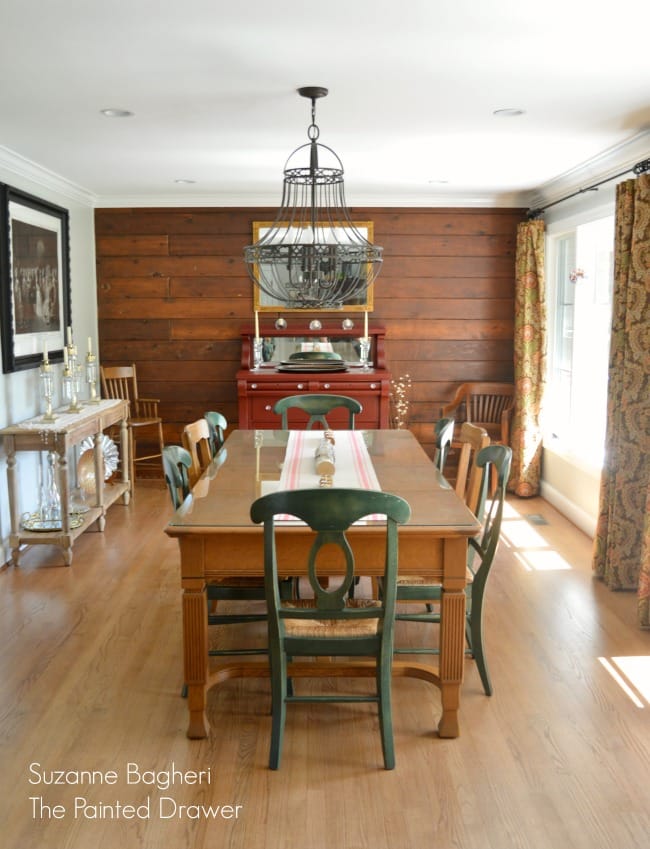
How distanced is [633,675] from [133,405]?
14.7 ft

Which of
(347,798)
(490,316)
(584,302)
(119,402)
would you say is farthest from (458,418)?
(347,798)

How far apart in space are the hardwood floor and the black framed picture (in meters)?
1.59

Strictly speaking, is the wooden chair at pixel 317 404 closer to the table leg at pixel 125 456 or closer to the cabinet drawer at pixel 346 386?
the cabinet drawer at pixel 346 386

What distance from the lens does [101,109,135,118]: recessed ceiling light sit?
3.56 metres

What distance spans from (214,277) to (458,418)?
2.24 m

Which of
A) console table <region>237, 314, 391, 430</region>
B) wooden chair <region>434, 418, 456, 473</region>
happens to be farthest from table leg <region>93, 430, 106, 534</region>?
wooden chair <region>434, 418, 456, 473</region>

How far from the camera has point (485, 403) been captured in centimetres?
649

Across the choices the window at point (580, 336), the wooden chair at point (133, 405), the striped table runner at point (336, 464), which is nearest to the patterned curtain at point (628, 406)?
the window at point (580, 336)

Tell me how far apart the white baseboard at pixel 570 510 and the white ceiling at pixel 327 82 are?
6.95ft

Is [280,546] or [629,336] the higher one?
[629,336]

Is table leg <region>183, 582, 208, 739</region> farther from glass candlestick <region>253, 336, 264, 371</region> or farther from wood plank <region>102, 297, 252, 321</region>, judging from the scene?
wood plank <region>102, 297, 252, 321</region>

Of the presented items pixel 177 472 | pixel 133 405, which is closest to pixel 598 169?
pixel 177 472

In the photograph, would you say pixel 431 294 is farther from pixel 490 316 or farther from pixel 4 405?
pixel 4 405

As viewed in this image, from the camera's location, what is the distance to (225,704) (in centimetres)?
290
